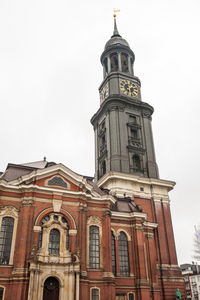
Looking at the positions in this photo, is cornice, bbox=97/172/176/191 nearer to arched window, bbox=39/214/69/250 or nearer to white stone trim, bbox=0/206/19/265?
arched window, bbox=39/214/69/250

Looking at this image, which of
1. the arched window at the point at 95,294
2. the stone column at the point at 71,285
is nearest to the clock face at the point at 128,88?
the arched window at the point at 95,294

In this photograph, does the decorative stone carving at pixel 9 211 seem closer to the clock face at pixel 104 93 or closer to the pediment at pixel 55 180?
the pediment at pixel 55 180

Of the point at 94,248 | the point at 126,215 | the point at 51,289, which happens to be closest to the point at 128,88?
the point at 126,215

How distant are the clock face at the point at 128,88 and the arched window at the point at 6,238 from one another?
31903 millimetres

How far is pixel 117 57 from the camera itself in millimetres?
54750

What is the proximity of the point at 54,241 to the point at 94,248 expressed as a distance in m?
4.05

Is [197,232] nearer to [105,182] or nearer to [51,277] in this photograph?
[105,182]

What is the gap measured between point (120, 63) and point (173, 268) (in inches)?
1390

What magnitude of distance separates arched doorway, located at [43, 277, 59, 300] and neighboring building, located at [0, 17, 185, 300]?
2.9 inches

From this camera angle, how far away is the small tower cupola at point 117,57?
5419 centimetres

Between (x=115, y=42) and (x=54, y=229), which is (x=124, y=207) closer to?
(x=54, y=229)

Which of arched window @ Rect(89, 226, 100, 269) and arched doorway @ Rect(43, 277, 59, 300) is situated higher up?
arched window @ Rect(89, 226, 100, 269)

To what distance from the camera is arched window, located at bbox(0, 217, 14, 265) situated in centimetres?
2405

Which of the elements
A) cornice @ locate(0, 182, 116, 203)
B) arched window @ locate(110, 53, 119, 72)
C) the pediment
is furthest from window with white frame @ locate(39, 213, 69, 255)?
arched window @ locate(110, 53, 119, 72)
